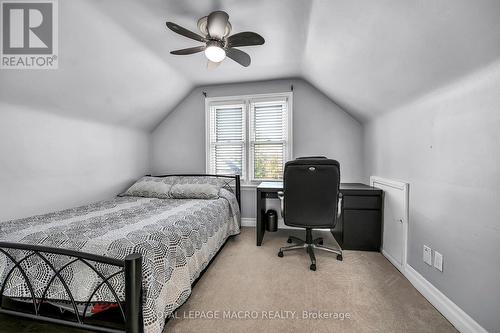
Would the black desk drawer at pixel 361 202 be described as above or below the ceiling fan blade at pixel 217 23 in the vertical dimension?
below

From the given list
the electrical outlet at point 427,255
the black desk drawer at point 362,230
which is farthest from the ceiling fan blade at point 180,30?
the electrical outlet at point 427,255

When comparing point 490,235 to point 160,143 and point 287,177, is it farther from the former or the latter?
point 160,143

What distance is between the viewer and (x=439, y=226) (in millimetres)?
1560

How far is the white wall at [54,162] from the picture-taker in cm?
189

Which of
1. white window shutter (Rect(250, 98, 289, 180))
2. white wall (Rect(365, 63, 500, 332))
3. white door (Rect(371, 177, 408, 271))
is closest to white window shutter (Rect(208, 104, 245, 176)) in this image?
white window shutter (Rect(250, 98, 289, 180))

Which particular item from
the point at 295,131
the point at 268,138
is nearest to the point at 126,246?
the point at 268,138

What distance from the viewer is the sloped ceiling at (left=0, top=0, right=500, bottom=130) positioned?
4.02 feet

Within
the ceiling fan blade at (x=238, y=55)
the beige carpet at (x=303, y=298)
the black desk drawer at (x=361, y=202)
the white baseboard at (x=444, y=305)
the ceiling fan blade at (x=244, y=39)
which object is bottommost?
the beige carpet at (x=303, y=298)

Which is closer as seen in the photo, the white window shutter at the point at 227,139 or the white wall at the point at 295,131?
the white wall at the point at 295,131

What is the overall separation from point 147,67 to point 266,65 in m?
1.57

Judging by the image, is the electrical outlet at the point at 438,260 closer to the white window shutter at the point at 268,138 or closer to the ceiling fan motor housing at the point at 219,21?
the white window shutter at the point at 268,138

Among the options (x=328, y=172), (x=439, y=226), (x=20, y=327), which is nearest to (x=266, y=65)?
(x=328, y=172)

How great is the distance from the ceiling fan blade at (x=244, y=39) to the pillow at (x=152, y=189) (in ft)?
6.77

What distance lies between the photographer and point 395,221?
2193 mm
